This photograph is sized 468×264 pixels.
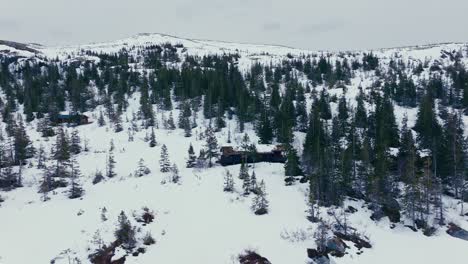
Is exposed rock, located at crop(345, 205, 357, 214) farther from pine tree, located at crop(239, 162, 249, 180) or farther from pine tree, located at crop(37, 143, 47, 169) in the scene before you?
pine tree, located at crop(37, 143, 47, 169)

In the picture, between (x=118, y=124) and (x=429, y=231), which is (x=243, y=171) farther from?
(x=118, y=124)

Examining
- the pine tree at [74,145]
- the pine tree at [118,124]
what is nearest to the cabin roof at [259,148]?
the pine tree at [74,145]

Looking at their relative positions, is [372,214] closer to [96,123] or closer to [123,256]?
[123,256]

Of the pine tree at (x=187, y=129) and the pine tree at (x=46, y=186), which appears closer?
the pine tree at (x=46, y=186)

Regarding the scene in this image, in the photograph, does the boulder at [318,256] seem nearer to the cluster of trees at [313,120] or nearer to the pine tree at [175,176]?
the cluster of trees at [313,120]

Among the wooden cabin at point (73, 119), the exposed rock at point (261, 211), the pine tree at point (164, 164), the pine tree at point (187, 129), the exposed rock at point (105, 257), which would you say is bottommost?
the exposed rock at point (105, 257)

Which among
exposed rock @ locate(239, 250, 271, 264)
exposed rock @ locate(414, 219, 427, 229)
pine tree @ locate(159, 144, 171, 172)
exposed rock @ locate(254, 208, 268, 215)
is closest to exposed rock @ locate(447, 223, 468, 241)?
exposed rock @ locate(414, 219, 427, 229)

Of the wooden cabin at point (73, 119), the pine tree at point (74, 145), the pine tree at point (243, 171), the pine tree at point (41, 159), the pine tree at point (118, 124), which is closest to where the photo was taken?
the pine tree at point (243, 171)
